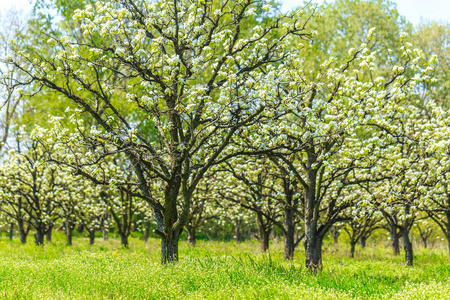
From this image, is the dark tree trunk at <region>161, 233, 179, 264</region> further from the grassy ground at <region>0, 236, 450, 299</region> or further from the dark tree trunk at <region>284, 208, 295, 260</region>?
the dark tree trunk at <region>284, 208, 295, 260</region>

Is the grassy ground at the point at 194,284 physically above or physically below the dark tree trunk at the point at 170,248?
below

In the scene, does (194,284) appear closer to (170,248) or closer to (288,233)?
(170,248)

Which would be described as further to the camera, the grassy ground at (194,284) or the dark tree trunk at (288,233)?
the dark tree trunk at (288,233)

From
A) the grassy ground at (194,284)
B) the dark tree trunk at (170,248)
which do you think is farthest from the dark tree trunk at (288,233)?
the dark tree trunk at (170,248)

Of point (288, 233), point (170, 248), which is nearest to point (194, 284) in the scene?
point (170, 248)

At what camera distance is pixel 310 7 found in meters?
9.16

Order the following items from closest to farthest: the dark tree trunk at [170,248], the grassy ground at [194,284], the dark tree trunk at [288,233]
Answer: the grassy ground at [194,284] → the dark tree trunk at [170,248] → the dark tree trunk at [288,233]

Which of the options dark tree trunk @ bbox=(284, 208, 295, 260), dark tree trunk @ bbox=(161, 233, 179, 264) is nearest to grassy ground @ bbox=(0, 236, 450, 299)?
dark tree trunk @ bbox=(161, 233, 179, 264)

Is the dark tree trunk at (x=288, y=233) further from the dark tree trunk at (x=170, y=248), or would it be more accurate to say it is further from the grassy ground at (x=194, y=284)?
the dark tree trunk at (x=170, y=248)

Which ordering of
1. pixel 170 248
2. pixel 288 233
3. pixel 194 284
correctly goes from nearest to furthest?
1. pixel 194 284
2. pixel 170 248
3. pixel 288 233

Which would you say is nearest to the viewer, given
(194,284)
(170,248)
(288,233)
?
(194,284)

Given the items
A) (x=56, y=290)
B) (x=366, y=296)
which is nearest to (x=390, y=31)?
(x=366, y=296)

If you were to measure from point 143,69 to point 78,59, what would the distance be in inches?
73.6

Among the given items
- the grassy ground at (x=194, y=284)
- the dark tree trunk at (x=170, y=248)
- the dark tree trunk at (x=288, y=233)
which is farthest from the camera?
the dark tree trunk at (x=288, y=233)
